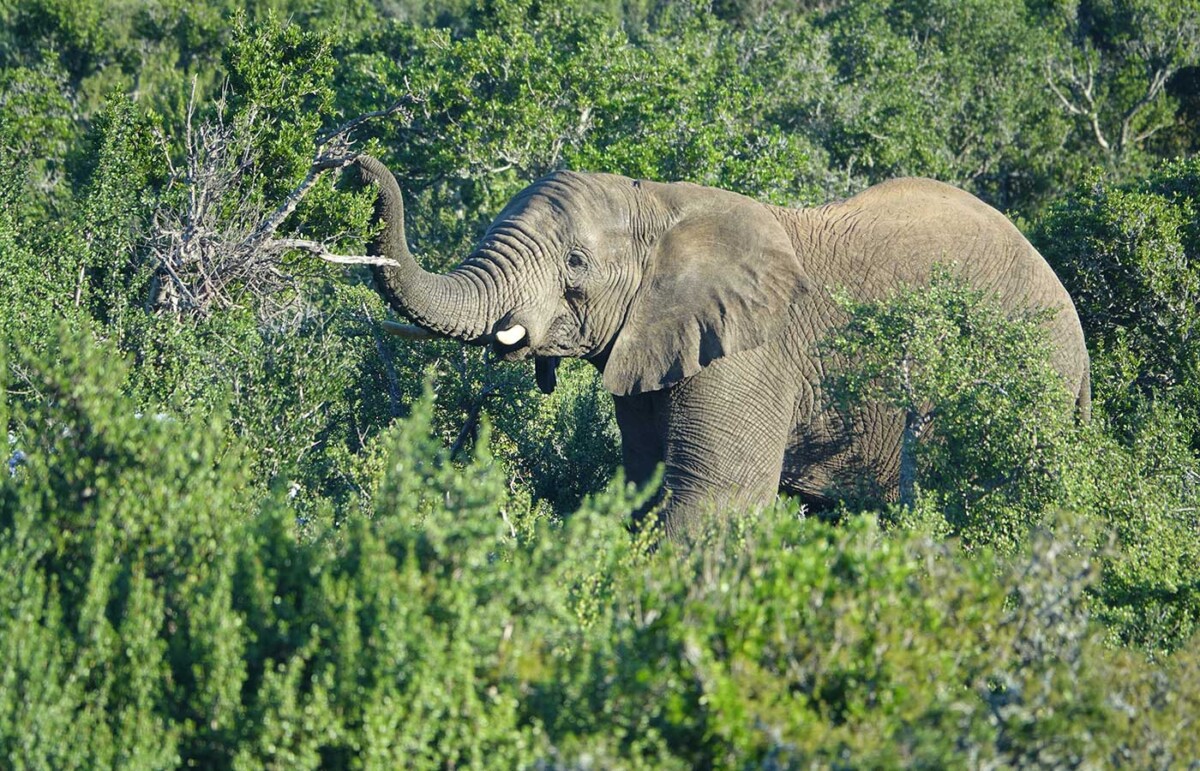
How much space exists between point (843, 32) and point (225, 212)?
1289 cm

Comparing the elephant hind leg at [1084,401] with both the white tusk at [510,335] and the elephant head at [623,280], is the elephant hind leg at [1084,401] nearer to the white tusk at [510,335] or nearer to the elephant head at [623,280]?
the elephant head at [623,280]

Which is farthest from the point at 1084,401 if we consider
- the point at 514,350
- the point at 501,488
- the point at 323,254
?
the point at 501,488

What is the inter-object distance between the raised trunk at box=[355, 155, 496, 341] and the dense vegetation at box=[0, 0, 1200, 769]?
2.31 ft

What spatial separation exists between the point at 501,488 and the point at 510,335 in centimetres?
240

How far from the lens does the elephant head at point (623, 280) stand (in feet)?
30.2

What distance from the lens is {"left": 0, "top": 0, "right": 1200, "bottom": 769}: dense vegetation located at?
574 centimetres

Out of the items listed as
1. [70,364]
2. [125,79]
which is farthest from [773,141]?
[125,79]

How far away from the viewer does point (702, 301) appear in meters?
9.47

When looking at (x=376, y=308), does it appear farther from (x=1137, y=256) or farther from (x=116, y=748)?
(x=116, y=748)

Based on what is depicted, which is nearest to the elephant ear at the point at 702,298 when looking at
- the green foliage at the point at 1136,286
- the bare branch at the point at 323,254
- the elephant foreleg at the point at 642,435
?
the elephant foreleg at the point at 642,435

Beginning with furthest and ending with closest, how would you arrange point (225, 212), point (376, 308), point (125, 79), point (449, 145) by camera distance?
point (125, 79) → point (449, 145) → point (376, 308) → point (225, 212)

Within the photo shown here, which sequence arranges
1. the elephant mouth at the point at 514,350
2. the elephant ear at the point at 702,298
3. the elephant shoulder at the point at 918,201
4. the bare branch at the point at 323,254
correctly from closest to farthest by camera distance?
1. the bare branch at the point at 323,254
2. the elephant mouth at the point at 514,350
3. the elephant ear at the point at 702,298
4. the elephant shoulder at the point at 918,201

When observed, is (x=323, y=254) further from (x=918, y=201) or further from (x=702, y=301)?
(x=918, y=201)

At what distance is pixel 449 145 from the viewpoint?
1634cm
